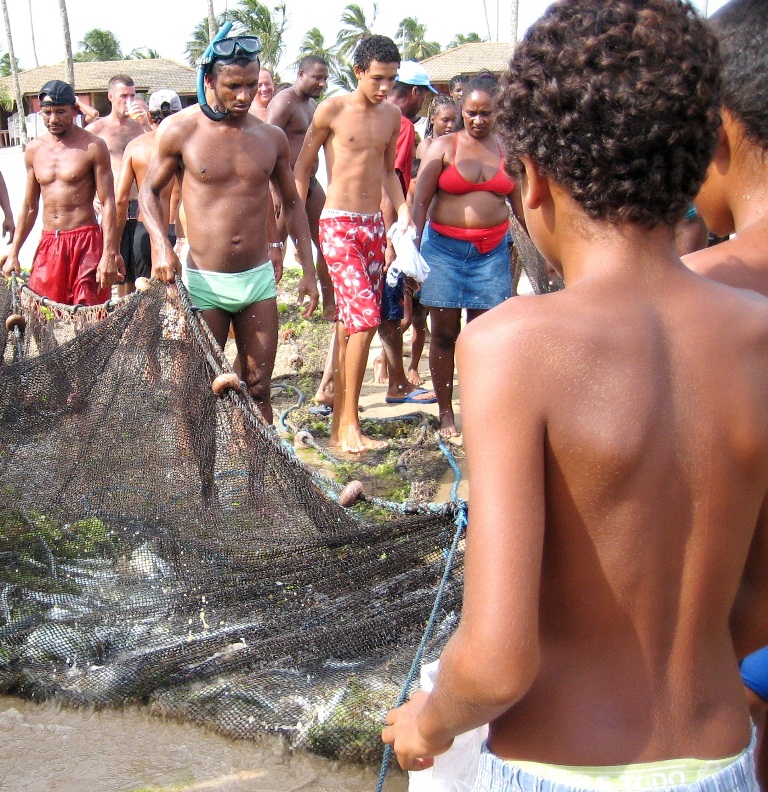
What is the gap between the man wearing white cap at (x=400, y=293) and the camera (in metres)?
5.88

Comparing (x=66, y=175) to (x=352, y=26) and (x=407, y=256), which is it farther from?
(x=352, y=26)

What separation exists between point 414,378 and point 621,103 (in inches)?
229

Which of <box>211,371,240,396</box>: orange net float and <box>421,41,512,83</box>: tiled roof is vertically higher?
<box>211,371,240,396</box>: orange net float

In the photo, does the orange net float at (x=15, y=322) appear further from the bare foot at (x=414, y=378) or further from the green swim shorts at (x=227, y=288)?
the bare foot at (x=414, y=378)

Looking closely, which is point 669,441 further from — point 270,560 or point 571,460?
point 270,560

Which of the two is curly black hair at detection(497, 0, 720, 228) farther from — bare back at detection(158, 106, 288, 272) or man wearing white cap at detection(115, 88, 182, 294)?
man wearing white cap at detection(115, 88, 182, 294)

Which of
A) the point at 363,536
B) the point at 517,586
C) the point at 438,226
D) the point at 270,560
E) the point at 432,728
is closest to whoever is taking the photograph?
the point at 517,586

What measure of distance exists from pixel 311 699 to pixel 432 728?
154 cm

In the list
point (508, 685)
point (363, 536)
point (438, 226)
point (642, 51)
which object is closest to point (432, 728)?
point (508, 685)

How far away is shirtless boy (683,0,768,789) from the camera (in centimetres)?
155

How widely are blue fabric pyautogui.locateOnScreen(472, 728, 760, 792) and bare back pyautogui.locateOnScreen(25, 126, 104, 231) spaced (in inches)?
240

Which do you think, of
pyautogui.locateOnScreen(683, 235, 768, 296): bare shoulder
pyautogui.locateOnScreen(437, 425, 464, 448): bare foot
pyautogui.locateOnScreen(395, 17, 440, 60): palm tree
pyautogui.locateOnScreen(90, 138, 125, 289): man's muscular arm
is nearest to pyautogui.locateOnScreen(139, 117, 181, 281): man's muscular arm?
pyautogui.locateOnScreen(90, 138, 125, 289): man's muscular arm

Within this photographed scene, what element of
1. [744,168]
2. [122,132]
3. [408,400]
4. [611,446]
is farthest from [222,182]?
[122,132]

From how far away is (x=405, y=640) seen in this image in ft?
8.49
